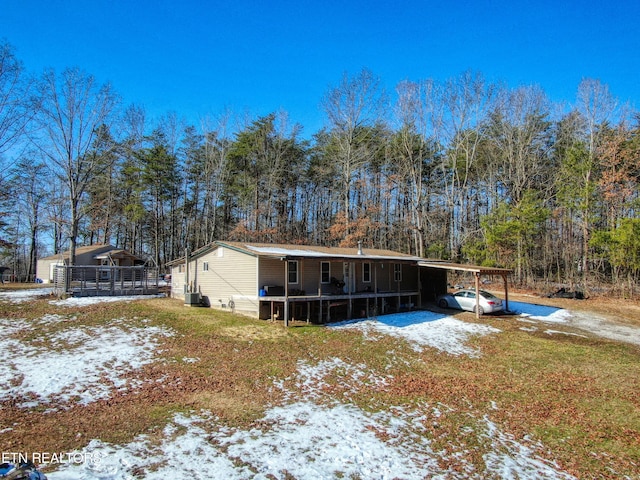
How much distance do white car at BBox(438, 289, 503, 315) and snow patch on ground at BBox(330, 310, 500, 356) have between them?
203 cm

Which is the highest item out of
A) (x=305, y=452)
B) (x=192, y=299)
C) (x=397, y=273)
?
(x=397, y=273)

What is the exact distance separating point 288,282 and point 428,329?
21.3 ft

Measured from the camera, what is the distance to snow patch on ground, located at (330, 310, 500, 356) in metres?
12.3

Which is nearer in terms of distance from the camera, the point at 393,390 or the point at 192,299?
the point at 393,390

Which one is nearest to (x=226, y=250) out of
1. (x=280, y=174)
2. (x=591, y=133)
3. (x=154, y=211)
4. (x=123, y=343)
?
(x=123, y=343)

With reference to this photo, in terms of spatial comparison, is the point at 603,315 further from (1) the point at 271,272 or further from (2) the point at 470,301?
(1) the point at 271,272

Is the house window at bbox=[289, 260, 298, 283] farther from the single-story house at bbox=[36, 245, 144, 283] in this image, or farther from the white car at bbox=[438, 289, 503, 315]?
the single-story house at bbox=[36, 245, 144, 283]

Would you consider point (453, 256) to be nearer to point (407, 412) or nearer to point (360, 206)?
point (360, 206)

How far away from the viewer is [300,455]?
5.20 metres

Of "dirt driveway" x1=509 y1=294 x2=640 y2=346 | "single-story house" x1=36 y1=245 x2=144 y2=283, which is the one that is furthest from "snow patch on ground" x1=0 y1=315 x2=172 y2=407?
"single-story house" x1=36 y1=245 x2=144 y2=283

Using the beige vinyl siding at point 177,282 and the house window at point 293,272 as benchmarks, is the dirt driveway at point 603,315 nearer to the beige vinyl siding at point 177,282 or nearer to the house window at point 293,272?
the house window at point 293,272

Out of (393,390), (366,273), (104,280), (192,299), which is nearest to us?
(393,390)

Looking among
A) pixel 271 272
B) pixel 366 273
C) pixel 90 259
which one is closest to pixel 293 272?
pixel 271 272

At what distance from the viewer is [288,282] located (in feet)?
53.5
